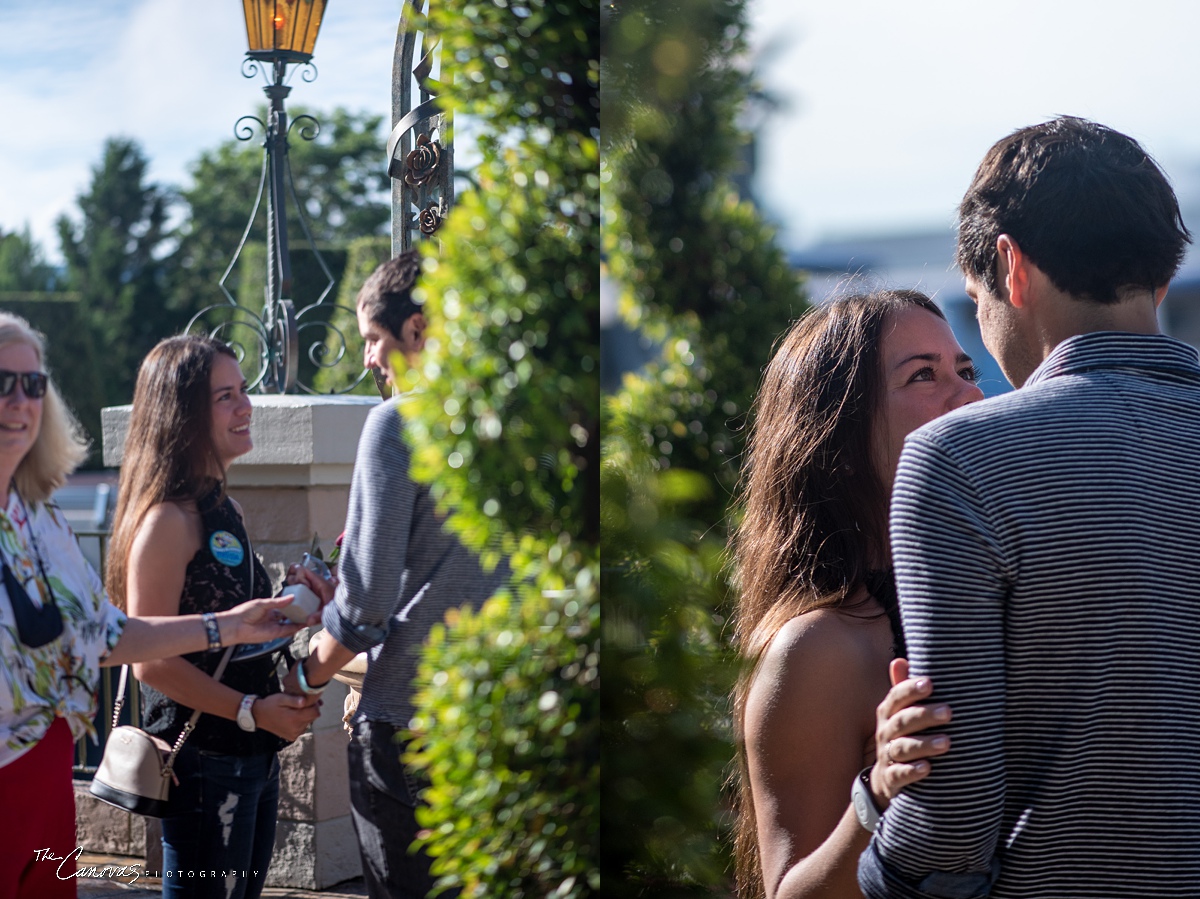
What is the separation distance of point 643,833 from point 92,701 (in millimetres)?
1170

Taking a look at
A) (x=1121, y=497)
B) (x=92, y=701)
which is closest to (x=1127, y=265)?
(x=1121, y=497)

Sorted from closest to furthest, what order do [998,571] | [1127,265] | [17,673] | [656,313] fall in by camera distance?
[998,571] < [1127,265] < [17,673] < [656,313]

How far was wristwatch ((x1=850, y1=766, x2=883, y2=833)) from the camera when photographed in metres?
1.30

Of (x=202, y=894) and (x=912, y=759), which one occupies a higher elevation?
(x=912, y=759)

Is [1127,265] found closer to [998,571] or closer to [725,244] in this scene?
[998,571]

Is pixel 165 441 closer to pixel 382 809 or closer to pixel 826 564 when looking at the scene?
pixel 382 809

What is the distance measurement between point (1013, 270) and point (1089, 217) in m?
0.11

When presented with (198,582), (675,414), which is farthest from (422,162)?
(198,582)

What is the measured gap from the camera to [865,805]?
1317mm

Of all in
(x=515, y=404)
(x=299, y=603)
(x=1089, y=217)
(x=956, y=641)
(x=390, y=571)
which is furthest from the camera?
(x=515, y=404)

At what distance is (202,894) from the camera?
7.34 feet

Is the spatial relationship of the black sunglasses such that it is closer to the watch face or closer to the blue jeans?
the watch face

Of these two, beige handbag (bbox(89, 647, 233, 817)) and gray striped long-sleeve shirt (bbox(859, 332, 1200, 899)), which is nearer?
gray striped long-sleeve shirt (bbox(859, 332, 1200, 899))

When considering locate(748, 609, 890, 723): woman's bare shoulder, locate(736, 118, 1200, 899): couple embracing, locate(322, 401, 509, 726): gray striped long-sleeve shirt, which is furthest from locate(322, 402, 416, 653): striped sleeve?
locate(736, 118, 1200, 899): couple embracing
